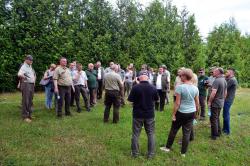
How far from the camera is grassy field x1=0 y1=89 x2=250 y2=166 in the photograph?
672 cm

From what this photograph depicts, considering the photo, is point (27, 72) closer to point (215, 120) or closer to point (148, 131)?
point (148, 131)

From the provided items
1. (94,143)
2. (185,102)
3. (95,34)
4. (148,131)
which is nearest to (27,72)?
(94,143)

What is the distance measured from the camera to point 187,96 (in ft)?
22.4

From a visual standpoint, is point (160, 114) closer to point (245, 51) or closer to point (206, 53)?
point (206, 53)

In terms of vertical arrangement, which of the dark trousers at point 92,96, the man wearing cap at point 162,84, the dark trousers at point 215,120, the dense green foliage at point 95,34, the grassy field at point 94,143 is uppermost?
the dense green foliage at point 95,34

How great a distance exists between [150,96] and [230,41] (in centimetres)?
2593

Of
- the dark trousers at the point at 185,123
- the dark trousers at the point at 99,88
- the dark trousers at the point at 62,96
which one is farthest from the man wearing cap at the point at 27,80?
the dark trousers at the point at 99,88

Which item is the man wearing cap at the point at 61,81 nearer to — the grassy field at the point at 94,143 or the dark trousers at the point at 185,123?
the grassy field at the point at 94,143

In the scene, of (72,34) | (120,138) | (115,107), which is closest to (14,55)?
(72,34)

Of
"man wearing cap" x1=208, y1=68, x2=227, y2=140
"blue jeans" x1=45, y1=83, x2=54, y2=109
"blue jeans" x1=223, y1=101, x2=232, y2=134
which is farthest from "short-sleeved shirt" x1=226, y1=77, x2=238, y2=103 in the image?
"blue jeans" x1=45, y1=83, x2=54, y2=109

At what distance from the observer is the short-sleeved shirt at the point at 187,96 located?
6816 millimetres

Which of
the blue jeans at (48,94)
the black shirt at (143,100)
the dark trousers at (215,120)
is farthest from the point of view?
the blue jeans at (48,94)

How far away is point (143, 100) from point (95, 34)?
1357 centimetres

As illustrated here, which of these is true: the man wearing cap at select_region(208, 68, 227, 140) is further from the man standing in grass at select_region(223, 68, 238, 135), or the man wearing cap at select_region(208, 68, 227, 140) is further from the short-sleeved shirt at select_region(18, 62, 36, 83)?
the short-sleeved shirt at select_region(18, 62, 36, 83)
